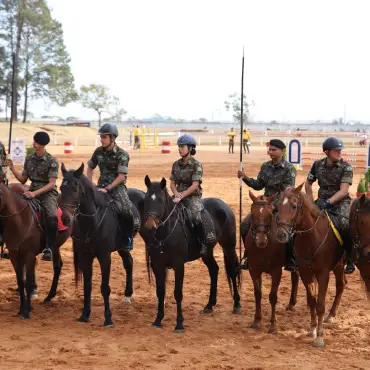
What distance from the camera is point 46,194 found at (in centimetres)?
1020

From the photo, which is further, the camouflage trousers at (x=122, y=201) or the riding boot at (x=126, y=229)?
the riding boot at (x=126, y=229)

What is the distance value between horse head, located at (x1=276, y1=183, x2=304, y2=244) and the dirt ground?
5.17ft

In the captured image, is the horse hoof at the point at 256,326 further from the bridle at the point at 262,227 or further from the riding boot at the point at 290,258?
the bridle at the point at 262,227

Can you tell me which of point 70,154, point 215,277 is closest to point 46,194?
point 215,277

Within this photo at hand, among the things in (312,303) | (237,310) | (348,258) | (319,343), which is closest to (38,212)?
(237,310)

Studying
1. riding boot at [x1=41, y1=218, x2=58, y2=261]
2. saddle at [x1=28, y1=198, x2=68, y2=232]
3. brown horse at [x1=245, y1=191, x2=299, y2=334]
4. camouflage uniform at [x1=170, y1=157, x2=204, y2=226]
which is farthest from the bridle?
saddle at [x1=28, y1=198, x2=68, y2=232]

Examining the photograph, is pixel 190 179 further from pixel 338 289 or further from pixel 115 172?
pixel 338 289

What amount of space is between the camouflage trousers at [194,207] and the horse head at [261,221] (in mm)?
1214

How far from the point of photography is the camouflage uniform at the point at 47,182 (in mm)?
10055

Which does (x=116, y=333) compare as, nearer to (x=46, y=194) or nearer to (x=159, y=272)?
(x=159, y=272)

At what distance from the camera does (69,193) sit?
878 cm

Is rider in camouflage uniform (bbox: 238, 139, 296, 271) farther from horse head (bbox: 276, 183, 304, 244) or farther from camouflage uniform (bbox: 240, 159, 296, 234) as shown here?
horse head (bbox: 276, 183, 304, 244)

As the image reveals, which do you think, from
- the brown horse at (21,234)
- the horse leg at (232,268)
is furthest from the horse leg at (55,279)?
the horse leg at (232,268)

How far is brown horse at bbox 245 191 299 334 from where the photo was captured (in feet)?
28.0
